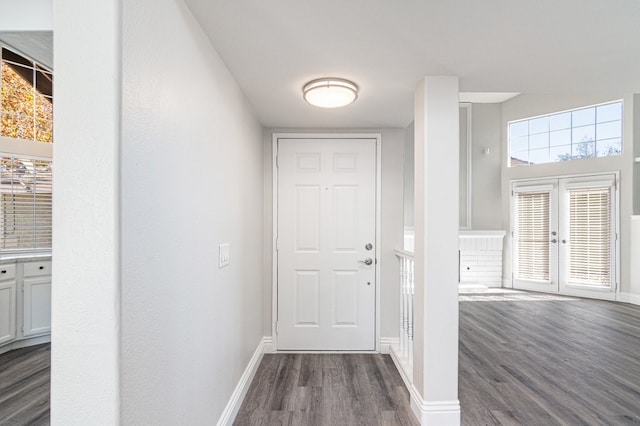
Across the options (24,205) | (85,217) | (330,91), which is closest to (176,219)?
(85,217)

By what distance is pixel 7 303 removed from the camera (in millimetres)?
3023

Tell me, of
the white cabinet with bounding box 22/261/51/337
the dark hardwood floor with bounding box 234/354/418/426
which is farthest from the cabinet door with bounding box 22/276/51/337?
the dark hardwood floor with bounding box 234/354/418/426

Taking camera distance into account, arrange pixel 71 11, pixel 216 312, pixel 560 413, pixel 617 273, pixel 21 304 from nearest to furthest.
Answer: pixel 71 11 < pixel 216 312 < pixel 560 413 < pixel 21 304 < pixel 617 273

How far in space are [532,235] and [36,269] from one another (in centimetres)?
757

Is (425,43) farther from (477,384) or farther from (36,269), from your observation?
(36,269)

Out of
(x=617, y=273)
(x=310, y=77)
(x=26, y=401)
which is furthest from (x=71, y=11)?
(x=617, y=273)

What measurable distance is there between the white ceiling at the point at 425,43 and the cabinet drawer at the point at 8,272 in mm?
2984

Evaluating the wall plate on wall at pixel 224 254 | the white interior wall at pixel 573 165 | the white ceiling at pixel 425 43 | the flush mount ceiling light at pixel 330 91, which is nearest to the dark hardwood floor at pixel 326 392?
the wall plate on wall at pixel 224 254

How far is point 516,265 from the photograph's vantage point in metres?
6.09

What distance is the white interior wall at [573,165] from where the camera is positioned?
16.2 ft

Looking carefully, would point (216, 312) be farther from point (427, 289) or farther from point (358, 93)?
point (358, 93)

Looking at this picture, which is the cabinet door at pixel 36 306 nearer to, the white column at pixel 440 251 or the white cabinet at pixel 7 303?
the white cabinet at pixel 7 303

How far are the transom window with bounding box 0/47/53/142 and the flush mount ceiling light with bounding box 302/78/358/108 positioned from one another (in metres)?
3.47

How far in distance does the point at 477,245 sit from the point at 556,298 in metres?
1.51
